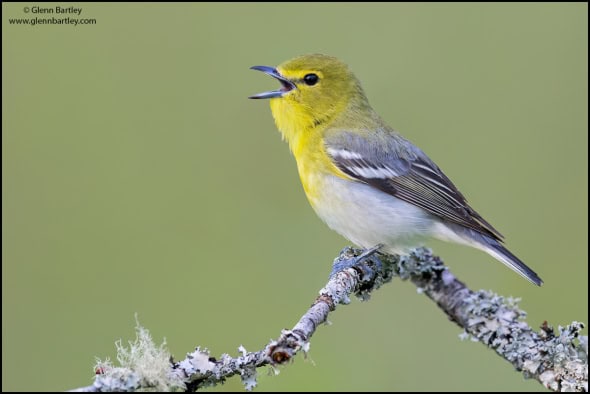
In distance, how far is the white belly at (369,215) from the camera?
435 centimetres

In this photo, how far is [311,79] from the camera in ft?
15.9

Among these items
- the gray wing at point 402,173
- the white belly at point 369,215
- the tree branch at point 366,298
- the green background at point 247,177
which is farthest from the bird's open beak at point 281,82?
the green background at point 247,177

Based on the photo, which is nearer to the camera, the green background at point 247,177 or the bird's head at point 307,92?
the bird's head at point 307,92

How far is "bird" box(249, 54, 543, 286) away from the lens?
437cm

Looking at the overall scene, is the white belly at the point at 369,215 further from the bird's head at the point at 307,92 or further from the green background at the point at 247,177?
the green background at the point at 247,177

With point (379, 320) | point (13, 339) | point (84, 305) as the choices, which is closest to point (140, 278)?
point (84, 305)

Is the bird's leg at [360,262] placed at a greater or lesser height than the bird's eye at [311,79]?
lesser

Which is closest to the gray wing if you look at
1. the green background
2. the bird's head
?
the bird's head

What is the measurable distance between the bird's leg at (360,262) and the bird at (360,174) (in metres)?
0.04

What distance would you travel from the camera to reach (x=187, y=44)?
649 centimetres

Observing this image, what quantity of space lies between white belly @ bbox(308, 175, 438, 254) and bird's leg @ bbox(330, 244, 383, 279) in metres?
0.06

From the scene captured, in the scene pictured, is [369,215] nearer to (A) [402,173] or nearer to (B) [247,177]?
(A) [402,173]

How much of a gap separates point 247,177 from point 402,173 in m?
1.72

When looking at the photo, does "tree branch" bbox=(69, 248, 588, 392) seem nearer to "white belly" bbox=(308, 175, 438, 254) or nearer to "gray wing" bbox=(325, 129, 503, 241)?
"white belly" bbox=(308, 175, 438, 254)
